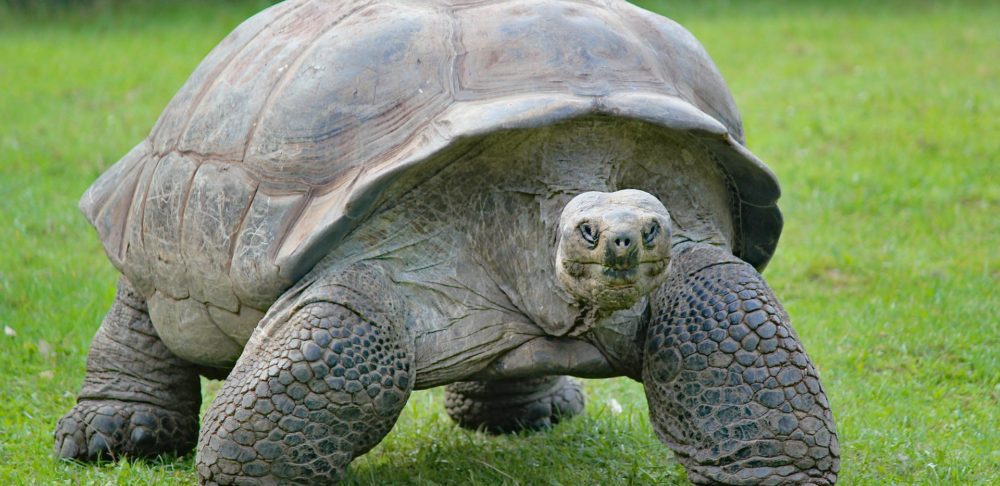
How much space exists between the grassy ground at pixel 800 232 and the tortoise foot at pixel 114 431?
3.4 inches

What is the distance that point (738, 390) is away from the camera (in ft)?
10.3

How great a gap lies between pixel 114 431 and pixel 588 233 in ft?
6.57

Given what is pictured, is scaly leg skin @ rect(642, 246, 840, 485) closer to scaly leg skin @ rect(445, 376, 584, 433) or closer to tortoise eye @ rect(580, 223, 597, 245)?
tortoise eye @ rect(580, 223, 597, 245)

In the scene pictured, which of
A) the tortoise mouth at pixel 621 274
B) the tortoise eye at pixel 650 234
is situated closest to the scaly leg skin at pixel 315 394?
the tortoise mouth at pixel 621 274

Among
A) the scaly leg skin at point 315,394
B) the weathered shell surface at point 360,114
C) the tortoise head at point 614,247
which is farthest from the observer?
the weathered shell surface at point 360,114

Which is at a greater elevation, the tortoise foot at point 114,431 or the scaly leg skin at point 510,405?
the tortoise foot at point 114,431

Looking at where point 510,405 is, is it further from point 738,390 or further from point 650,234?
point 650,234

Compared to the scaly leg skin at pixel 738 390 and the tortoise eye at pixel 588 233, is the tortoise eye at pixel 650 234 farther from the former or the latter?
the scaly leg skin at pixel 738 390

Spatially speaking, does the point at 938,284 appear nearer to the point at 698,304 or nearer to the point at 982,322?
the point at 982,322

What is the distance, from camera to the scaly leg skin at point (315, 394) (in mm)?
3107

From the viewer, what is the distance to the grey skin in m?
3.12

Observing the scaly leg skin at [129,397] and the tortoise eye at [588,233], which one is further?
the scaly leg skin at [129,397]

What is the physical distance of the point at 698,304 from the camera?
321 centimetres

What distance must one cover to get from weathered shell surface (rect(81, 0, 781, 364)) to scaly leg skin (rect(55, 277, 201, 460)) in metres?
0.33
